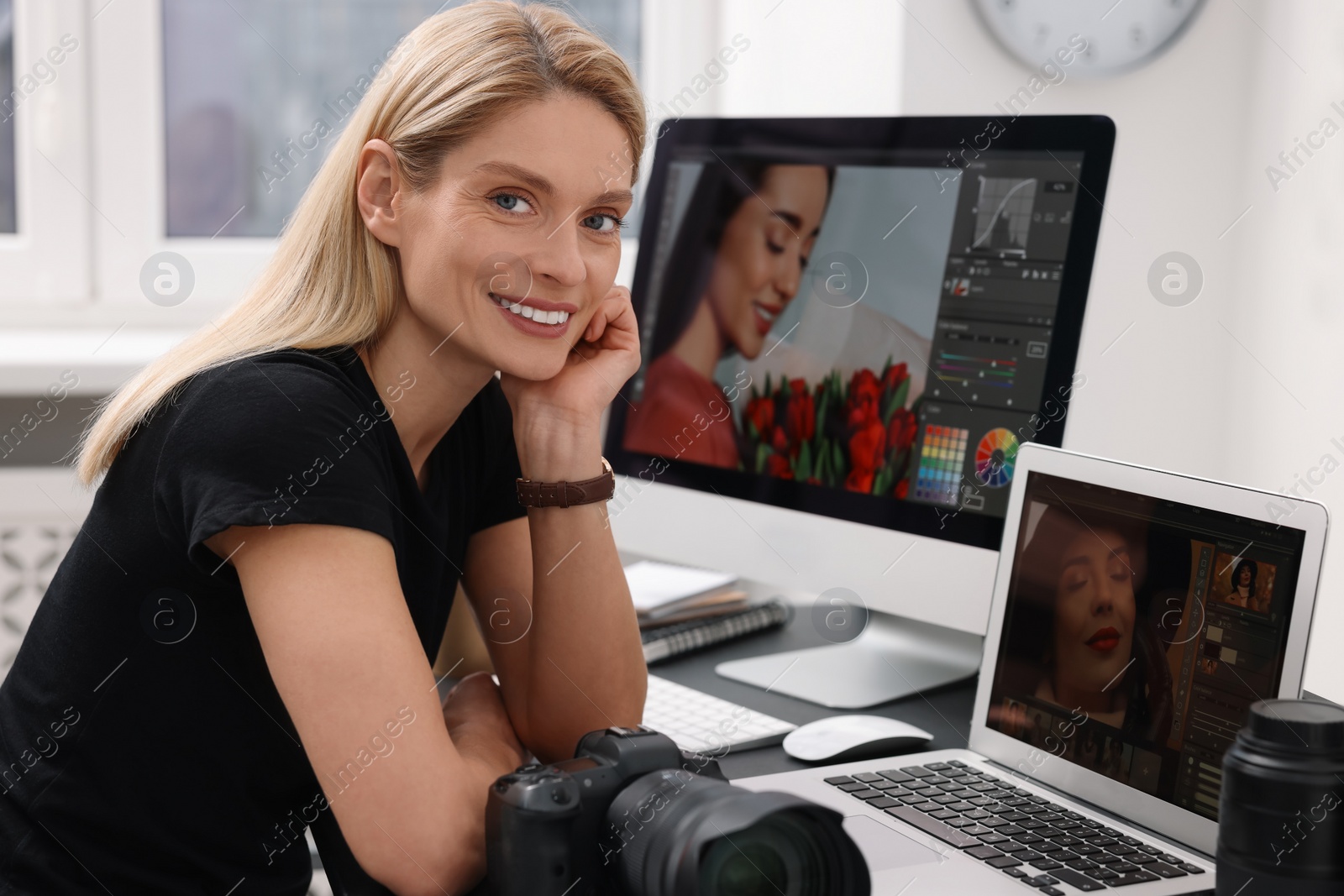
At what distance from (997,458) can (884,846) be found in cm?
46

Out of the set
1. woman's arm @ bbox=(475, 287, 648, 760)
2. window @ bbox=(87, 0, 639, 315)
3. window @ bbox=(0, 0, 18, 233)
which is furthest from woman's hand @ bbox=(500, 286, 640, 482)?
window @ bbox=(0, 0, 18, 233)

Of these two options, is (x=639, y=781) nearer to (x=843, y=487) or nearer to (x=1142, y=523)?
(x=1142, y=523)

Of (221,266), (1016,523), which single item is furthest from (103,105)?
(1016,523)

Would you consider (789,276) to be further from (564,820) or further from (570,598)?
(564,820)

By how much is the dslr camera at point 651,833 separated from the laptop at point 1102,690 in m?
0.12

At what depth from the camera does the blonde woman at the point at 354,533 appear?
85 centimetres

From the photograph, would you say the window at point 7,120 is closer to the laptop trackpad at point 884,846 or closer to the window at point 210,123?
the window at point 210,123

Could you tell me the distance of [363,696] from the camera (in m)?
0.84

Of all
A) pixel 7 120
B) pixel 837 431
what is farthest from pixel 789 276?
pixel 7 120

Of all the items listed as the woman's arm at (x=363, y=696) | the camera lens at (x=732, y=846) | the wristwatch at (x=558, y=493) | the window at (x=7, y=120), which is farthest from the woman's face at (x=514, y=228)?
the window at (x=7, y=120)

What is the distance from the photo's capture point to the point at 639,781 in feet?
2.56

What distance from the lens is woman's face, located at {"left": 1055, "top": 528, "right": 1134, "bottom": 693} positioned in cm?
93

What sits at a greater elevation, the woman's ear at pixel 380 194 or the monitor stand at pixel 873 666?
the woman's ear at pixel 380 194

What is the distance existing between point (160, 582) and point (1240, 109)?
5.55 feet
